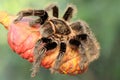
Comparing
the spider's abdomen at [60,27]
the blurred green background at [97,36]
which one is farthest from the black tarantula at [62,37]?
the blurred green background at [97,36]

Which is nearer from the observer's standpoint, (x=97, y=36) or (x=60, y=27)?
(x=60, y=27)

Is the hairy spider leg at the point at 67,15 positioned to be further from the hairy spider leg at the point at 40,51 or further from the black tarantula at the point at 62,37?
the hairy spider leg at the point at 40,51

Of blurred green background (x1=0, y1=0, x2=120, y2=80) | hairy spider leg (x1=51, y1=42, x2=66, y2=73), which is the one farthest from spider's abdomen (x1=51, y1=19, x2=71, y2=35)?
blurred green background (x1=0, y1=0, x2=120, y2=80)

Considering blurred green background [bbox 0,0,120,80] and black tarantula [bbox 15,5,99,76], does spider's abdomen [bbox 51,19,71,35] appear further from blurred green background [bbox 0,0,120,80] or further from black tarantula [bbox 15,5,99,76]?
blurred green background [bbox 0,0,120,80]

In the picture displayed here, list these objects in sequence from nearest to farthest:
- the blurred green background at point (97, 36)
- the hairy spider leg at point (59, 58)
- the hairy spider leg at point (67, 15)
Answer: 1. the hairy spider leg at point (59, 58)
2. the hairy spider leg at point (67, 15)
3. the blurred green background at point (97, 36)

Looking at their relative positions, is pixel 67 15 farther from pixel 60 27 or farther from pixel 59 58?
pixel 59 58

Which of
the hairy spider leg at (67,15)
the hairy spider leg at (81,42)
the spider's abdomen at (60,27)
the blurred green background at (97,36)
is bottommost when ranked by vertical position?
the blurred green background at (97,36)

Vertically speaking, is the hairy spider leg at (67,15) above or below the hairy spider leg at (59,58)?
above

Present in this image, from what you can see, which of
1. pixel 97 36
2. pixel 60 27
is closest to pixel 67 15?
pixel 60 27
